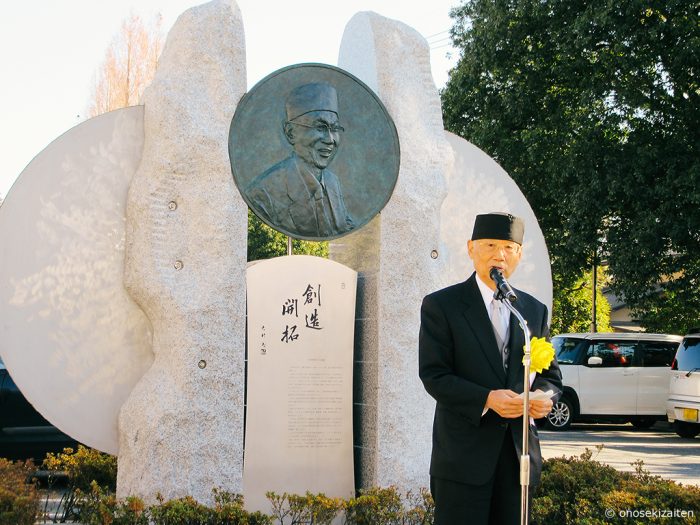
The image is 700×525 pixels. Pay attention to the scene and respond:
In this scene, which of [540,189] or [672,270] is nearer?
[672,270]

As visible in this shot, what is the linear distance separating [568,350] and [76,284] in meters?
12.5

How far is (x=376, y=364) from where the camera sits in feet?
22.7

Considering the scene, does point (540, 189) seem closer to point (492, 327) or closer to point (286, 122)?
point (286, 122)

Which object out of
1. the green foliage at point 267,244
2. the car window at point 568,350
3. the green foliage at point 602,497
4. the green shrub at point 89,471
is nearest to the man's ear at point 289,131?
the green shrub at point 89,471

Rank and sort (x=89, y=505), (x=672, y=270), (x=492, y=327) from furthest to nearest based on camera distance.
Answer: (x=672, y=270), (x=89, y=505), (x=492, y=327)

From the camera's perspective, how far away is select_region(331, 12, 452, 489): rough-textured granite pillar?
22.6ft

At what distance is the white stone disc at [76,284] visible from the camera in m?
6.30

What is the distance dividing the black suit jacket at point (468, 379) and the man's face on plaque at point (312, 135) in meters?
2.79

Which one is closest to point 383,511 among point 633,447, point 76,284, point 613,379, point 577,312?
point 76,284

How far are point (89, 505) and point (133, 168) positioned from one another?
2.29 m

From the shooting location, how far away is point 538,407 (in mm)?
3887

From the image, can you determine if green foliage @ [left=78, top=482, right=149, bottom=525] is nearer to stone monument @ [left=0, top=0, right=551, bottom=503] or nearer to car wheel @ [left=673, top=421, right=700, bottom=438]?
stone monument @ [left=0, top=0, right=551, bottom=503]

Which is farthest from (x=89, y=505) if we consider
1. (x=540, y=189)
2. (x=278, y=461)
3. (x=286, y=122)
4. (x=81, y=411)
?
(x=540, y=189)

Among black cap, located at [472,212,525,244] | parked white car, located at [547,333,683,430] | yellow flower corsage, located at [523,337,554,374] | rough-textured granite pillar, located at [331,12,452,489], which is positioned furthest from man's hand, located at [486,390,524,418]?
parked white car, located at [547,333,683,430]
